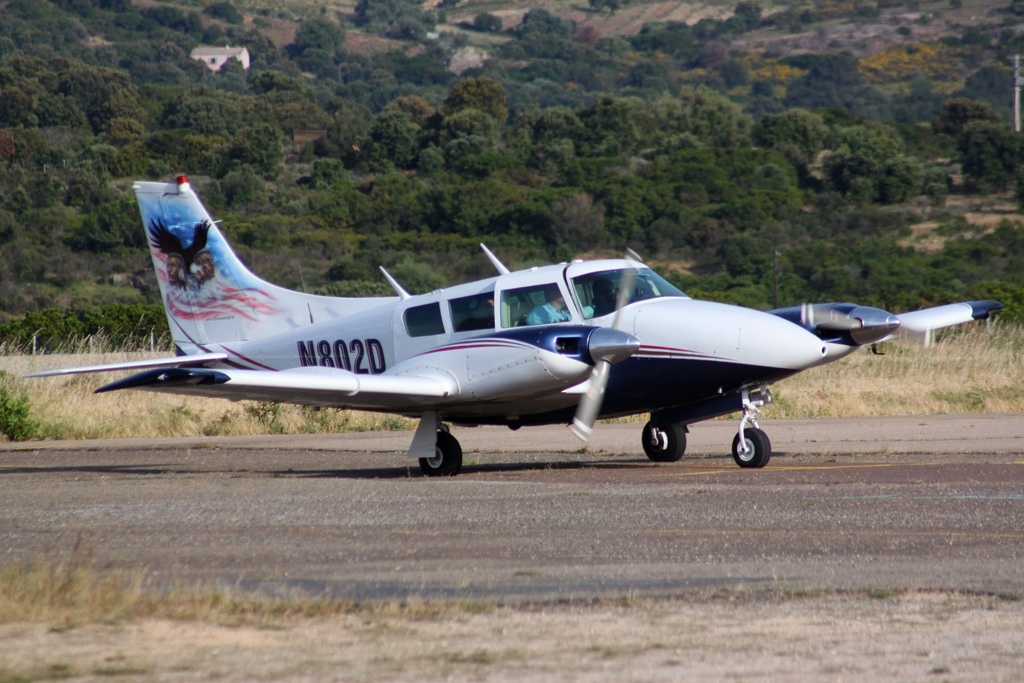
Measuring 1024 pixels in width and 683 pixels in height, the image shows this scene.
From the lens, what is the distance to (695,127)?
95.4 m

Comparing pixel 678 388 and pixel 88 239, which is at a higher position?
pixel 88 239

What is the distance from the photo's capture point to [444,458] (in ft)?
46.6

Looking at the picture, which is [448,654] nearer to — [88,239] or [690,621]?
[690,621]

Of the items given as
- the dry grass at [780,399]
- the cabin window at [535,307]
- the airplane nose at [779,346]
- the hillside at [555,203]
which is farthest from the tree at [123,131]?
the airplane nose at [779,346]

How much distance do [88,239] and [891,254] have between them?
4395cm

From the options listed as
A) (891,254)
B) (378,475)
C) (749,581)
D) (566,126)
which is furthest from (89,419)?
(566,126)

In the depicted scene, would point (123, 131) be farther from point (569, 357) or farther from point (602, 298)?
point (569, 357)

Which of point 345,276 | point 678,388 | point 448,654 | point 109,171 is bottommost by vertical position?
point 448,654

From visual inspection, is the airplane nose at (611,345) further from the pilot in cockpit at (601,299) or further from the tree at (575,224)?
the tree at (575,224)

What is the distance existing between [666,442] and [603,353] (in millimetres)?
2311

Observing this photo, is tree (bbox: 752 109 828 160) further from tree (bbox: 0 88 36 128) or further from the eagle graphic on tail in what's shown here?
tree (bbox: 0 88 36 128)

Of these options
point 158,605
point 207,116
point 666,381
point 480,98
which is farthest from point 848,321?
point 207,116

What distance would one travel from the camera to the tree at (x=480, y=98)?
12038 cm

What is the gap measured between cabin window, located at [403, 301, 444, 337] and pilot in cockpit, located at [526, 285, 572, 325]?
52.9 inches
